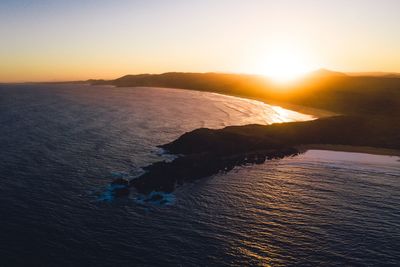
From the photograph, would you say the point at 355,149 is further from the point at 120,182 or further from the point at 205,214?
the point at 120,182

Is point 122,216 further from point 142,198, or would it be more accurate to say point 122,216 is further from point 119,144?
point 119,144

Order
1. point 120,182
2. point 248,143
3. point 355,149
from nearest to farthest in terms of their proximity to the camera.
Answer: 1. point 120,182
2. point 248,143
3. point 355,149

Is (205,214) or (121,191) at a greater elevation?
(121,191)

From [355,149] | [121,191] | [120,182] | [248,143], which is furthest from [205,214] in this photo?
[355,149]

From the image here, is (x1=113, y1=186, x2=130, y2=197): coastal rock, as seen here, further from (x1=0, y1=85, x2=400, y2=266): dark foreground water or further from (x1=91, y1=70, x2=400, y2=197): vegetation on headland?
(x1=0, y1=85, x2=400, y2=266): dark foreground water

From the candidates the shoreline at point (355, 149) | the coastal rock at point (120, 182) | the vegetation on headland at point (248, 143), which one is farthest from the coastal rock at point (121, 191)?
the shoreline at point (355, 149)

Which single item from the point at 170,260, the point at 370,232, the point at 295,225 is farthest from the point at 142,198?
the point at 370,232

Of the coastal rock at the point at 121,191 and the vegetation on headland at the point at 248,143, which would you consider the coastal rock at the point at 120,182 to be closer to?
the vegetation on headland at the point at 248,143

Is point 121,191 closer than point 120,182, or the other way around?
point 121,191
